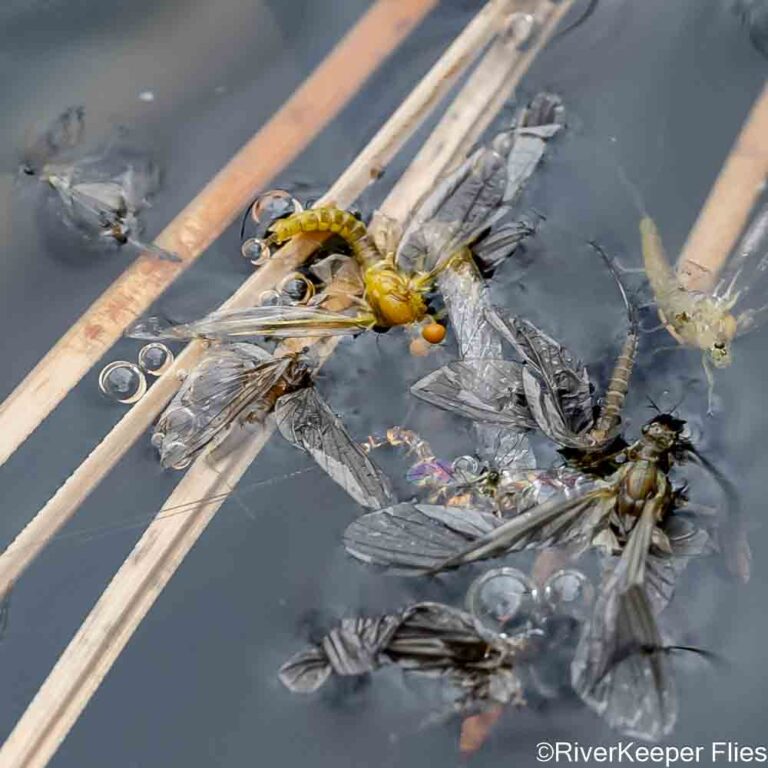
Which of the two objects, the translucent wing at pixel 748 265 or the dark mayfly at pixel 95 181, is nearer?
the translucent wing at pixel 748 265

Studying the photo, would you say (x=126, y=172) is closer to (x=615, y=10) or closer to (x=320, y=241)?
(x=320, y=241)

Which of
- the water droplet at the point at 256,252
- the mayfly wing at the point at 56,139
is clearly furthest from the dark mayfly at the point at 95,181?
the water droplet at the point at 256,252

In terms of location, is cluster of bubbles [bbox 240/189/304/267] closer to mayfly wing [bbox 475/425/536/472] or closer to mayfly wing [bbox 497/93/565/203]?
mayfly wing [bbox 497/93/565/203]

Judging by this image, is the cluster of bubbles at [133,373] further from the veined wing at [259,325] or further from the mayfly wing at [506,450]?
the mayfly wing at [506,450]

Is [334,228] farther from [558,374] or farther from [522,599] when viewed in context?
[522,599]

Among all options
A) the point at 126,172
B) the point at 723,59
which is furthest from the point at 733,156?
the point at 126,172

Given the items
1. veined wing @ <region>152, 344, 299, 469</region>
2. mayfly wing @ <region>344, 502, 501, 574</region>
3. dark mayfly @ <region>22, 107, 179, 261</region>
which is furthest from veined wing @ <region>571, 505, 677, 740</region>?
A: dark mayfly @ <region>22, 107, 179, 261</region>

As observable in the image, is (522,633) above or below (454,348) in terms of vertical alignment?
below
